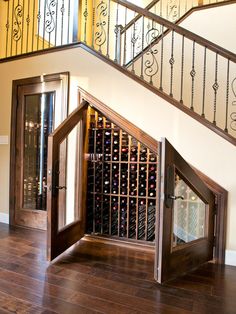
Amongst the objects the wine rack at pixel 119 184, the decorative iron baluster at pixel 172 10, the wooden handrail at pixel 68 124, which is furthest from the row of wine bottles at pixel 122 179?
the decorative iron baluster at pixel 172 10

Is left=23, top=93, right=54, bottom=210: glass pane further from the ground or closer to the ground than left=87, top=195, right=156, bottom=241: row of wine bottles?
further from the ground

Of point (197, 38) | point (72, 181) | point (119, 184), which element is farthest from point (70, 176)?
point (197, 38)

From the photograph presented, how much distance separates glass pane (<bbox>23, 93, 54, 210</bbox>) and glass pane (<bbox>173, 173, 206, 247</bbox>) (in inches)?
76.8

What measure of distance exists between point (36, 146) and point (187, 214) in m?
2.32

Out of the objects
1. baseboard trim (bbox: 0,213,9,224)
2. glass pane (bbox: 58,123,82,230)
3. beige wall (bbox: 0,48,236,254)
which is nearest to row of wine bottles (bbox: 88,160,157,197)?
glass pane (bbox: 58,123,82,230)

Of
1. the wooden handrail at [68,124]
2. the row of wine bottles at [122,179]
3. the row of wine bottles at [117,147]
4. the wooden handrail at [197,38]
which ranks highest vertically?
the wooden handrail at [197,38]

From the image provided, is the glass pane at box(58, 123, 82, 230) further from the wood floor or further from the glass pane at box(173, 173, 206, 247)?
the glass pane at box(173, 173, 206, 247)

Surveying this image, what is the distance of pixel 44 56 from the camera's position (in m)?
3.71

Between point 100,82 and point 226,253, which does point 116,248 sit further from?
point 100,82

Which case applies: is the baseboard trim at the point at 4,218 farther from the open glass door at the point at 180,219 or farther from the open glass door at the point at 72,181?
the open glass door at the point at 180,219

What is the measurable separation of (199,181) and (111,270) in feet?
4.03

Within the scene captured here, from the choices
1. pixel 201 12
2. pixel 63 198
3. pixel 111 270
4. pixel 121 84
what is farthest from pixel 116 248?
pixel 201 12

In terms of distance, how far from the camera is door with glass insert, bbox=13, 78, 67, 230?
372 cm

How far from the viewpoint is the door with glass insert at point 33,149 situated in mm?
3725
